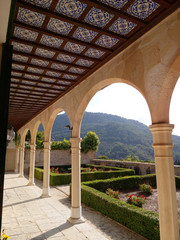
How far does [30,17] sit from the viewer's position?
334 centimetres

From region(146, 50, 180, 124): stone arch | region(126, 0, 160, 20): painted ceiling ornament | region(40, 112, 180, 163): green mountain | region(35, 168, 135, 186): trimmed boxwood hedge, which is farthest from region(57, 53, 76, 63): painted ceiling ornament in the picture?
region(40, 112, 180, 163): green mountain

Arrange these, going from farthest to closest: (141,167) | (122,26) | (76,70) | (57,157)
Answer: (57,157), (141,167), (76,70), (122,26)

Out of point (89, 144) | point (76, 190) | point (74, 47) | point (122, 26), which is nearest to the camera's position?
point (122, 26)

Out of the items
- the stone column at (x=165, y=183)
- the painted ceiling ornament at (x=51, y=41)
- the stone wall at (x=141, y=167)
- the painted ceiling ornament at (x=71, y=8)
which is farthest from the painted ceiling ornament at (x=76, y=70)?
the stone wall at (x=141, y=167)

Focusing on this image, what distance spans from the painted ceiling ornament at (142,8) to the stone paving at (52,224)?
16.7ft

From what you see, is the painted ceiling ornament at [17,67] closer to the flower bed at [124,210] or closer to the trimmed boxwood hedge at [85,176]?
the flower bed at [124,210]

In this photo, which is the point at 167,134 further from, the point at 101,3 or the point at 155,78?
the point at 101,3

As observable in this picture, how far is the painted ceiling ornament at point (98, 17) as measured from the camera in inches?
127

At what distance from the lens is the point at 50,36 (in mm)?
3908

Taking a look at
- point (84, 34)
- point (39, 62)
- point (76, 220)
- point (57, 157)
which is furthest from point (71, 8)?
point (57, 157)

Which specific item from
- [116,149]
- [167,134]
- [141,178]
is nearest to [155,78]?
[167,134]

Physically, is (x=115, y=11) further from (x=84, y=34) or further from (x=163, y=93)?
(x=163, y=93)

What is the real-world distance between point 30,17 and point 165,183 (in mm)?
3697

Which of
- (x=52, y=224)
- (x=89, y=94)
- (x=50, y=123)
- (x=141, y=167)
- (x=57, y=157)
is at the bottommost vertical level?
(x=52, y=224)
